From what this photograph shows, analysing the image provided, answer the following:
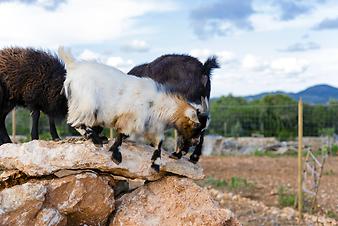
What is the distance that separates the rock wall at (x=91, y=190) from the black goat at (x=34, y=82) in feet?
1.76

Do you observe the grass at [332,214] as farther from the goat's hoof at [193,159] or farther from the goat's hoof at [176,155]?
the goat's hoof at [176,155]

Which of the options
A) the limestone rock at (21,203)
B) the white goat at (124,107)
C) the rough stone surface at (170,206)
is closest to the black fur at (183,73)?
the white goat at (124,107)

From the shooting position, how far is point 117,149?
558 centimetres

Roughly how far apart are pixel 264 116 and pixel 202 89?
1626 centimetres

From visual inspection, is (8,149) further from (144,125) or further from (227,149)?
(227,149)

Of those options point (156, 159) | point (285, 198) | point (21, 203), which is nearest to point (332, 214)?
point (285, 198)

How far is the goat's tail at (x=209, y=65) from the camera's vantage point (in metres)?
6.37

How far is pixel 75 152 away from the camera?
220 inches

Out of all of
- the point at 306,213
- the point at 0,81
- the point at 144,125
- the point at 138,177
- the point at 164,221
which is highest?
the point at 0,81

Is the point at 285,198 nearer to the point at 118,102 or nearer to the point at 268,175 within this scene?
the point at 268,175

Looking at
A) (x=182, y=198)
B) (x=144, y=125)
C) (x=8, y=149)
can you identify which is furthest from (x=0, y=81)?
(x=182, y=198)

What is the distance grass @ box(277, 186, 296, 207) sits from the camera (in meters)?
11.9

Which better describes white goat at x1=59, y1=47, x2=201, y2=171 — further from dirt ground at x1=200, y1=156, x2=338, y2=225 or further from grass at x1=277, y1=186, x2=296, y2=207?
grass at x1=277, y1=186, x2=296, y2=207

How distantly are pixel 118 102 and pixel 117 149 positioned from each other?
1.33 feet
